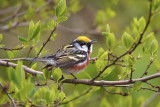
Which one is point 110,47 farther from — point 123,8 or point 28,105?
point 123,8

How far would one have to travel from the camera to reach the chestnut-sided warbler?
12.2 ft

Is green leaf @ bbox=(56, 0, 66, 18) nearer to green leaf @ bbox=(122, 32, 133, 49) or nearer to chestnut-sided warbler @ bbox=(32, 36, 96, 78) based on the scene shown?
green leaf @ bbox=(122, 32, 133, 49)

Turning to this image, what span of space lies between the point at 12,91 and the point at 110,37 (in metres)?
1.11

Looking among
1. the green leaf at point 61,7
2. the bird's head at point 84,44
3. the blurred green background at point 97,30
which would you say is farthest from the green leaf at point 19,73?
the bird's head at point 84,44

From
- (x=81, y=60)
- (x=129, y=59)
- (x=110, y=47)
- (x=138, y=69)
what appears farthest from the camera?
(x=138, y=69)

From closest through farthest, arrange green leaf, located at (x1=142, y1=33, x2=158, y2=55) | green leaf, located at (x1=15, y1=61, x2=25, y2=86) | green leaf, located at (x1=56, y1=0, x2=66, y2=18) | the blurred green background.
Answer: green leaf, located at (x1=15, y1=61, x2=25, y2=86)
green leaf, located at (x1=56, y1=0, x2=66, y2=18)
green leaf, located at (x1=142, y1=33, x2=158, y2=55)
the blurred green background

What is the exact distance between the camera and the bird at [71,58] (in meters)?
3.71

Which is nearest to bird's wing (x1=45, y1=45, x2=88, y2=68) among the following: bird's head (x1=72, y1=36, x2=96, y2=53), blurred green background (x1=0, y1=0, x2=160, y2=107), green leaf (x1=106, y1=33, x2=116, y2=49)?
bird's head (x1=72, y1=36, x2=96, y2=53)

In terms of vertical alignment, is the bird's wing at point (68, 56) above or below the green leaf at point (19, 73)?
below

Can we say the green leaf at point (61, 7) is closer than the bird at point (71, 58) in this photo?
Yes

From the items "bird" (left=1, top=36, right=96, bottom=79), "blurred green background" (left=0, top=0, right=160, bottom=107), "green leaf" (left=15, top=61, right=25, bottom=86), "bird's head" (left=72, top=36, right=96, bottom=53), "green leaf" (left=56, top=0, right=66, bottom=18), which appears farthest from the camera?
"blurred green background" (left=0, top=0, right=160, bottom=107)

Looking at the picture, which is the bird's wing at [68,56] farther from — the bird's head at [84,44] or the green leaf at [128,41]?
the green leaf at [128,41]

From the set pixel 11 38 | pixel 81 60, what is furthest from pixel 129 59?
pixel 11 38

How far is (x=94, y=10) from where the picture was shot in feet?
30.2
